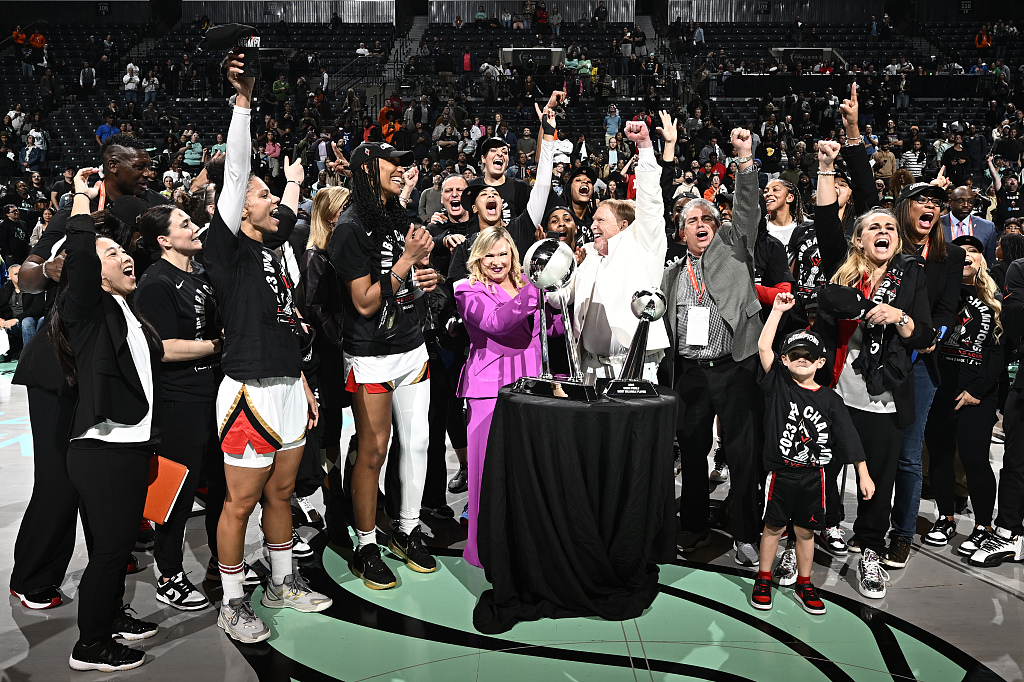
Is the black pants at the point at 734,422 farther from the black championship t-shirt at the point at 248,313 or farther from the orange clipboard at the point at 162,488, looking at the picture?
the orange clipboard at the point at 162,488

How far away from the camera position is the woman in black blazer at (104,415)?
292 cm

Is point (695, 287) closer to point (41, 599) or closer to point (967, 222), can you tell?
point (41, 599)

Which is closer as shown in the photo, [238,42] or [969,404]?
[238,42]

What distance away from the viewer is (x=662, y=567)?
400 centimetres

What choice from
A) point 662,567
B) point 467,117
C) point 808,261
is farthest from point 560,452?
point 467,117

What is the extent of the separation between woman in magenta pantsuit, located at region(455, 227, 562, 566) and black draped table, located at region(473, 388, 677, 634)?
297mm

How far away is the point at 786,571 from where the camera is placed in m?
3.84

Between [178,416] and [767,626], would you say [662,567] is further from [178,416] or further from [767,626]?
[178,416]

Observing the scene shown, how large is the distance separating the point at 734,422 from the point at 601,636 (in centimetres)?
120

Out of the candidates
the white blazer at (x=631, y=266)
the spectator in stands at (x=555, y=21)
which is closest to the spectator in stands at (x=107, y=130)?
the spectator in stands at (x=555, y=21)

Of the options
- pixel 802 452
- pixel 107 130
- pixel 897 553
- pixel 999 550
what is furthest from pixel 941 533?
pixel 107 130

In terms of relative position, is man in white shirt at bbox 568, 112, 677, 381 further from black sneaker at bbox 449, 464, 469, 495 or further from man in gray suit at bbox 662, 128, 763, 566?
black sneaker at bbox 449, 464, 469, 495

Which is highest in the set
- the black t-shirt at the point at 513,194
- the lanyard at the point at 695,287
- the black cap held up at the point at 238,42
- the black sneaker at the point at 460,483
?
the black cap held up at the point at 238,42

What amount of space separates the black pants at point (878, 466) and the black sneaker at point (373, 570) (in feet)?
6.85
